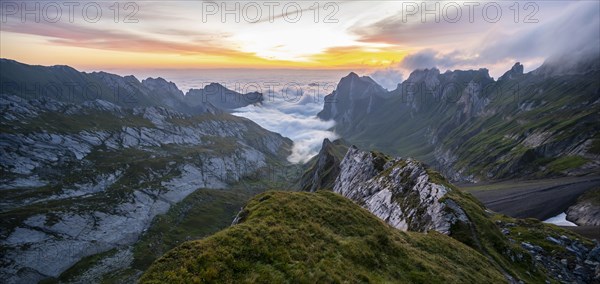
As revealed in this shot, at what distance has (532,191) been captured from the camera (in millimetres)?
156500

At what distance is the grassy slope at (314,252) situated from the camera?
1944 centimetres

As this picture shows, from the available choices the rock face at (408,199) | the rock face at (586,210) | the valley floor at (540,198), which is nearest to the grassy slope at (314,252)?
the rock face at (408,199)

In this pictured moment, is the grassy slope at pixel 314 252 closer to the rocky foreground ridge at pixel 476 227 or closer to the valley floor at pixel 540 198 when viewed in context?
the rocky foreground ridge at pixel 476 227

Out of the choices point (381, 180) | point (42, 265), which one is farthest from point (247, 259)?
point (42, 265)

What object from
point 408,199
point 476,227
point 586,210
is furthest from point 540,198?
point 476,227

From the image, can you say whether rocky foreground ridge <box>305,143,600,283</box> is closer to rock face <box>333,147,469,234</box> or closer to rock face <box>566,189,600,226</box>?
rock face <box>333,147,469,234</box>

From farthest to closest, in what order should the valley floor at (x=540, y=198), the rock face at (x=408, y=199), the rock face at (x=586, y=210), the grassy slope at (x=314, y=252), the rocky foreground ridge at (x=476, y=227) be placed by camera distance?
the valley floor at (x=540, y=198) → the rock face at (x=586, y=210) → the rock face at (x=408, y=199) → the rocky foreground ridge at (x=476, y=227) → the grassy slope at (x=314, y=252)

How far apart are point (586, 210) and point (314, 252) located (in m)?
148

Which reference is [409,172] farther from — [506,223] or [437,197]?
[506,223]

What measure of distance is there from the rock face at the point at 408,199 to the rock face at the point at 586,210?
80792 millimetres

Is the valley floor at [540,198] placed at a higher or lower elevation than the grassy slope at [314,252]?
lower

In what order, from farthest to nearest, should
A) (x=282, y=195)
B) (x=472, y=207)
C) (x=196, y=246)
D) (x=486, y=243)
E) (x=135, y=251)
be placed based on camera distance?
(x=135, y=251) → (x=472, y=207) → (x=486, y=243) → (x=282, y=195) → (x=196, y=246)

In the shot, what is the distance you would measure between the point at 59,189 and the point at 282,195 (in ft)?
677

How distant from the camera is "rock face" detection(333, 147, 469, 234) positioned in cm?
5106
